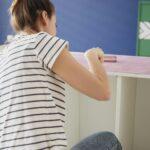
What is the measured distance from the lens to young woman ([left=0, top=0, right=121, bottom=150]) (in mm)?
1131

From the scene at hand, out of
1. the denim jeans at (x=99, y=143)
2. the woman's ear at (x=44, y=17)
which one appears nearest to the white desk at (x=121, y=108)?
the denim jeans at (x=99, y=143)

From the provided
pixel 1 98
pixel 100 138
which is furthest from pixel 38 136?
pixel 100 138

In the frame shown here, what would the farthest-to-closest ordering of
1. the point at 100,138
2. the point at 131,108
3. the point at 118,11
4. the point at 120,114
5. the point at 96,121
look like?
the point at 118,11, the point at 96,121, the point at 131,108, the point at 120,114, the point at 100,138

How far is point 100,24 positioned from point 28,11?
122 inches

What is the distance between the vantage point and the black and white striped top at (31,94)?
3.71 ft

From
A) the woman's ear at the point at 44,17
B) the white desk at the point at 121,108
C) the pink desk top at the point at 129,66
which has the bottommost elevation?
the white desk at the point at 121,108

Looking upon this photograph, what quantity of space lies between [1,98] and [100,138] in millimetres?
479

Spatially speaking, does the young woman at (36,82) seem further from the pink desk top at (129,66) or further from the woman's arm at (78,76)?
the pink desk top at (129,66)

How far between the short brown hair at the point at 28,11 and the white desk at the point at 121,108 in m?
0.58

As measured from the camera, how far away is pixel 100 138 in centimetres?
145

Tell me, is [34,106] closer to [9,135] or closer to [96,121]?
[9,135]

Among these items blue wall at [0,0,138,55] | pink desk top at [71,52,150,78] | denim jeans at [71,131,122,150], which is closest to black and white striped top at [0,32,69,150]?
denim jeans at [71,131,122,150]

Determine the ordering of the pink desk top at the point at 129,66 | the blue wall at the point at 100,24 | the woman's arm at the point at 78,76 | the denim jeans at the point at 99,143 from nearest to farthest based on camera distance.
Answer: the woman's arm at the point at 78,76, the denim jeans at the point at 99,143, the pink desk top at the point at 129,66, the blue wall at the point at 100,24

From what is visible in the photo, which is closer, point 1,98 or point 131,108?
point 1,98
